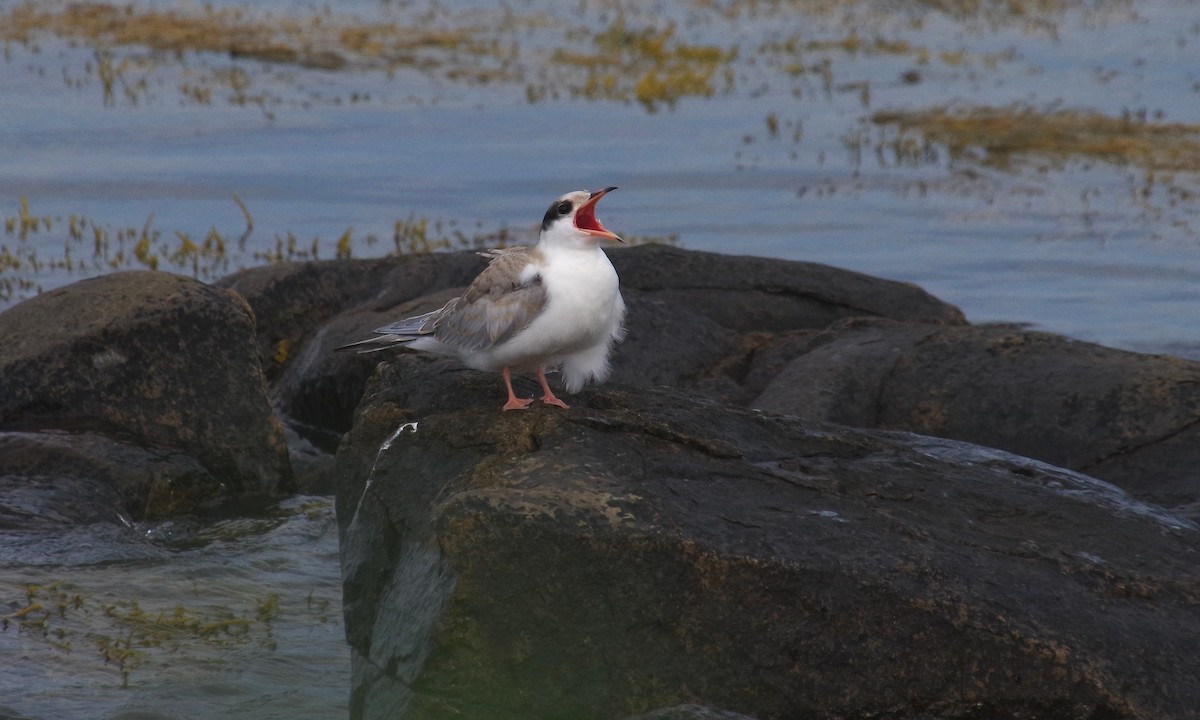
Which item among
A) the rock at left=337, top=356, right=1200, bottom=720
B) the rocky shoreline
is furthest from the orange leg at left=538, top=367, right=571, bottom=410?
the rock at left=337, top=356, right=1200, bottom=720

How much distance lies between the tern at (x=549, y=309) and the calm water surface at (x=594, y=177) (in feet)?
6.40

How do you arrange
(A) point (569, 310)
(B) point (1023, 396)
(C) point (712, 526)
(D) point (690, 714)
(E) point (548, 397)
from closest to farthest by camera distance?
1. (D) point (690, 714)
2. (C) point (712, 526)
3. (A) point (569, 310)
4. (E) point (548, 397)
5. (B) point (1023, 396)

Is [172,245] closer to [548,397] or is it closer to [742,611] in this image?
[548,397]

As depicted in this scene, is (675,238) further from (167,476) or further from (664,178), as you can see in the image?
(167,476)

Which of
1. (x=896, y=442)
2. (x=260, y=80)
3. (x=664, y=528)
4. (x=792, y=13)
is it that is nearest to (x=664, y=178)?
(x=260, y=80)

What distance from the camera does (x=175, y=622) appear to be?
8078mm

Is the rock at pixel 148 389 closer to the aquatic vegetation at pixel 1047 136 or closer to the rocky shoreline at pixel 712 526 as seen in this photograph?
the rocky shoreline at pixel 712 526

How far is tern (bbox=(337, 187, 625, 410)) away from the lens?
6941 mm

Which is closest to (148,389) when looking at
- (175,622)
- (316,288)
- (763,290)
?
(175,622)

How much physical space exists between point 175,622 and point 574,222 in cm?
312

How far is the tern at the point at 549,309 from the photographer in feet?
22.8

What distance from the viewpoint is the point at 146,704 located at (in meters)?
7.18

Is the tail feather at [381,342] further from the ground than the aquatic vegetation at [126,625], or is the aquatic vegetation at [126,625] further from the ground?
the tail feather at [381,342]

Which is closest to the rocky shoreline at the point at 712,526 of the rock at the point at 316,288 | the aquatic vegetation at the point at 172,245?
the rock at the point at 316,288
